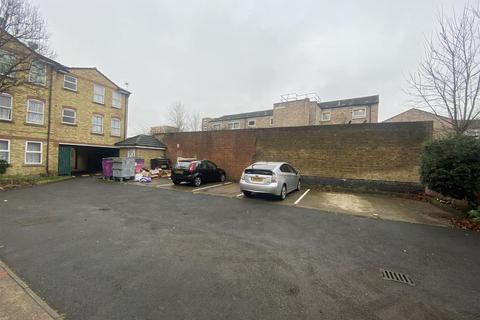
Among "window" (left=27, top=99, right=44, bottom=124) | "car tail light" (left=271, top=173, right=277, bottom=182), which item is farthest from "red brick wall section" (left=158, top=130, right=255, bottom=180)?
"window" (left=27, top=99, right=44, bottom=124)

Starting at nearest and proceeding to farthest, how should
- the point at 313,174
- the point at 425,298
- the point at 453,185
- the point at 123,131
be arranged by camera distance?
1. the point at 425,298
2. the point at 453,185
3. the point at 313,174
4. the point at 123,131

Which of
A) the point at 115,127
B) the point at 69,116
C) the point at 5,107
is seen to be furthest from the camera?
the point at 115,127

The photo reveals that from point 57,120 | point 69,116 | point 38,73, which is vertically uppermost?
point 38,73

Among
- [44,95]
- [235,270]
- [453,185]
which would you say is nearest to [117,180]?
[44,95]

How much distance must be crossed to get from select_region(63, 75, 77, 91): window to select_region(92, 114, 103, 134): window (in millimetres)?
2654

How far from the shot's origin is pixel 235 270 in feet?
11.5

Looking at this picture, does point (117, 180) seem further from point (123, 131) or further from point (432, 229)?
point (432, 229)

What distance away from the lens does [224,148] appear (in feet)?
54.1

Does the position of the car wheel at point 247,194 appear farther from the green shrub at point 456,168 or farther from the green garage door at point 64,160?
the green garage door at point 64,160

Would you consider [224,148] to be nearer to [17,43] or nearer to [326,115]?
[17,43]

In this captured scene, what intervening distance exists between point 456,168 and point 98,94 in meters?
24.7

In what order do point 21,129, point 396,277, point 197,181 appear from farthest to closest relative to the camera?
1. point 21,129
2. point 197,181
3. point 396,277

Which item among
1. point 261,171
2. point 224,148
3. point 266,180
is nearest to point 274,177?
point 266,180

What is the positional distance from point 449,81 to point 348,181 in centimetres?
627
